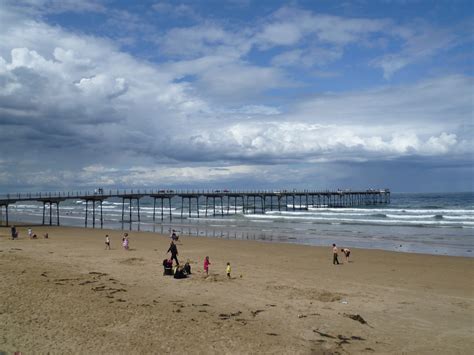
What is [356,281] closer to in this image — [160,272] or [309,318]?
[309,318]

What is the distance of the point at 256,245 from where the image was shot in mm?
27734

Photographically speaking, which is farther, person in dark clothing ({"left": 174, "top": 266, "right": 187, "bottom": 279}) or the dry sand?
person in dark clothing ({"left": 174, "top": 266, "right": 187, "bottom": 279})

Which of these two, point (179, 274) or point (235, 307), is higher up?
point (179, 274)

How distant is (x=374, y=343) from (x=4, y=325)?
333 inches

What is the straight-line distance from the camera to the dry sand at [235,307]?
8836mm

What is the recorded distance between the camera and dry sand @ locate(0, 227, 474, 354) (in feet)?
29.0

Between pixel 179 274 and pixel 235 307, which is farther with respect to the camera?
pixel 179 274

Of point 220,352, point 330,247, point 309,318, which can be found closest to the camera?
point 220,352

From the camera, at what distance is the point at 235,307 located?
1156cm

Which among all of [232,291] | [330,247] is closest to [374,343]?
[232,291]

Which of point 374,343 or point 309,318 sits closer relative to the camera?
point 374,343

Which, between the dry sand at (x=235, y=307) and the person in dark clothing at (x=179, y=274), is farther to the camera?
the person in dark clothing at (x=179, y=274)

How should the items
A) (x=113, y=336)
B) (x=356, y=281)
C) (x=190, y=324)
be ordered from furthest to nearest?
1. (x=356, y=281)
2. (x=190, y=324)
3. (x=113, y=336)

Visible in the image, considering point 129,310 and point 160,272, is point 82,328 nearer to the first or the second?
point 129,310
